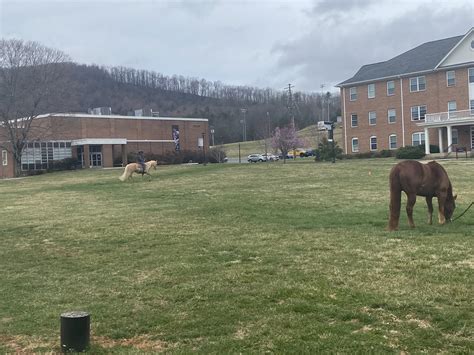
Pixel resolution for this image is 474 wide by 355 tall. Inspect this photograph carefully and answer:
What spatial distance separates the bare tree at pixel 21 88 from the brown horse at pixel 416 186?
175 feet

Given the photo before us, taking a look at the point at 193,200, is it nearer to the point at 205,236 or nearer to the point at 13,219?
the point at 13,219

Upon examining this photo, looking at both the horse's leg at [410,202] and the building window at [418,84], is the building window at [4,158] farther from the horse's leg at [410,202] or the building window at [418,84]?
the horse's leg at [410,202]

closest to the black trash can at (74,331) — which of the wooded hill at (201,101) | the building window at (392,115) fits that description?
the building window at (392,115)

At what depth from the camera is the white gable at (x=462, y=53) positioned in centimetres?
5574

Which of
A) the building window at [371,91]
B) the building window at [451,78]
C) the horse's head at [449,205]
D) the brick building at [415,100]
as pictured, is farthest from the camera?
the building window at [371,91]

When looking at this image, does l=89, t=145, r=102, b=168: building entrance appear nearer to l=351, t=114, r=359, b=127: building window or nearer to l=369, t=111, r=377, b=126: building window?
l=351, t=114, r=359, b=127: building window

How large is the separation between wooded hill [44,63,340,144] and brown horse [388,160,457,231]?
95438 mm

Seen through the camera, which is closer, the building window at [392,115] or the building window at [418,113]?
the building window at [418,113]

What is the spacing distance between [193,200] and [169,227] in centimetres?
718

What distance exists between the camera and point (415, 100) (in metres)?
60.8

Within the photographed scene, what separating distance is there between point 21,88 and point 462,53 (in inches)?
1808

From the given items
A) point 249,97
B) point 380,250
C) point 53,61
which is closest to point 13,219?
point 380,250

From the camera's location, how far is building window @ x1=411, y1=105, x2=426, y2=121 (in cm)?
6019

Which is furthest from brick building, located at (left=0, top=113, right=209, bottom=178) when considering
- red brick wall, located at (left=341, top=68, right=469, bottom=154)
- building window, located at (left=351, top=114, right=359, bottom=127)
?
red brick wall, located at (left=341, top=68, right=469, bottom=154)
